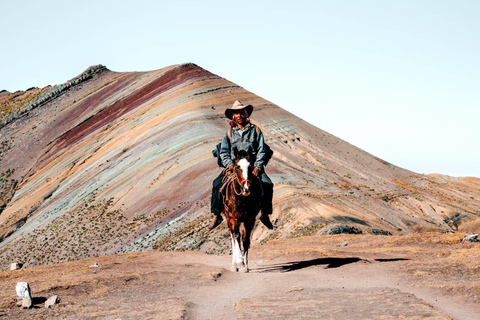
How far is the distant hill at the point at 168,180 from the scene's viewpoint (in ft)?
110

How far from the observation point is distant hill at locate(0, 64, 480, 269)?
3344 centimetres

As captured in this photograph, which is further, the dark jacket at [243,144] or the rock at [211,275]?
the dark jacket at [243,144]

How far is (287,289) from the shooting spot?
12227 millimetres

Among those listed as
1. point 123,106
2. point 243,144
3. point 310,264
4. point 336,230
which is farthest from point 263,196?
point 123,106

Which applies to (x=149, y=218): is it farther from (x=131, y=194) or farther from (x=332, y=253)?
(x=332, y=253)

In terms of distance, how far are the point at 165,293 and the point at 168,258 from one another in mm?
8100

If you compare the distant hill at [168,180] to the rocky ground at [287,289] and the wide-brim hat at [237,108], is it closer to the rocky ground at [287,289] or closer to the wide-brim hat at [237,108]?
the rocky ground at [287,289]

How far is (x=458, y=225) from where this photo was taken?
4306 cm

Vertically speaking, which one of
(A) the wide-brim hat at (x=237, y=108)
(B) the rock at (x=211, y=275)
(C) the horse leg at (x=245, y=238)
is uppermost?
(A) the wide-brim hat at (x=237, y=108)

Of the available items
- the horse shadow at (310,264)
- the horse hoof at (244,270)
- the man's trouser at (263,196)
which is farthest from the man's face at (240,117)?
the horse shadow at (310,264)

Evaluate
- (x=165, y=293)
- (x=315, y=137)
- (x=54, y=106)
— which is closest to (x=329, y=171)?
(x=315, y=137)

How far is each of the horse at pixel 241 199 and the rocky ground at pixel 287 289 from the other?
2.44ft

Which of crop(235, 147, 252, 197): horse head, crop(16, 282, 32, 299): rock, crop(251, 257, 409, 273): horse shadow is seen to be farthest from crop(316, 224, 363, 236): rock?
crop(16, 282, 32, 299): rock

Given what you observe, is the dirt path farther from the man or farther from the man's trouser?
the man
